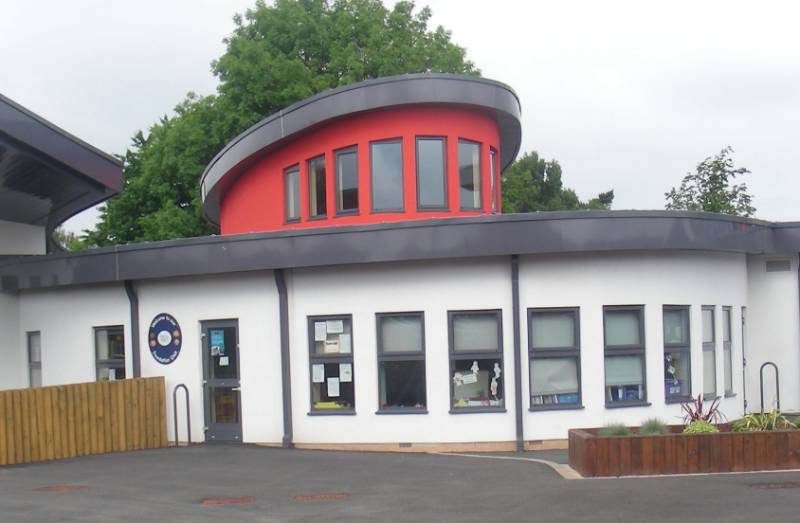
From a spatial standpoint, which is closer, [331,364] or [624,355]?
[624,355]

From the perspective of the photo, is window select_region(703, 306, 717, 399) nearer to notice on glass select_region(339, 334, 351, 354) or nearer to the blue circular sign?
notice on glass select_region(339, 334, 351, 354)

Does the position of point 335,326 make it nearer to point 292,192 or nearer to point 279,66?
point 292,192

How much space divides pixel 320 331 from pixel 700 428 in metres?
6.40

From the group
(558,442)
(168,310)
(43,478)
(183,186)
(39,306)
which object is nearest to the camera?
(43,478)

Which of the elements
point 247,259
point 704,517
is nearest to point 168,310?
point 247,259

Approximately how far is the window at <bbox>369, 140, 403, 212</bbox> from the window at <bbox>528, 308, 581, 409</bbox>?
160 inches

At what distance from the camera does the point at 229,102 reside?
4172 centimetres

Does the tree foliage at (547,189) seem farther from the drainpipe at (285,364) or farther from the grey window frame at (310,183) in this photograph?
the drainpipe at (285,364)

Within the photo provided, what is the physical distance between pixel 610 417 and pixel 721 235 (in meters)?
3.56

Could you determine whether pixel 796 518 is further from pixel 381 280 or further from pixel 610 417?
pixel 381 280

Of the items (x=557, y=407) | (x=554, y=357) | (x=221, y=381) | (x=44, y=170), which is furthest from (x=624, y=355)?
(x=44, y=170)

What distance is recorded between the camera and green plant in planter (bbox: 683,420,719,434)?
43.2 ft

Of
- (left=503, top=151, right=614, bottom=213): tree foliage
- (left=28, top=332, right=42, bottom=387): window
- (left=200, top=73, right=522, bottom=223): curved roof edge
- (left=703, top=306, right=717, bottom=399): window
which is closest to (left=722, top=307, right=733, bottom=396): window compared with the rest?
(left=703, top=306, right=717, bottom=399): window

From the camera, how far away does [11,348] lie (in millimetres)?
21344
